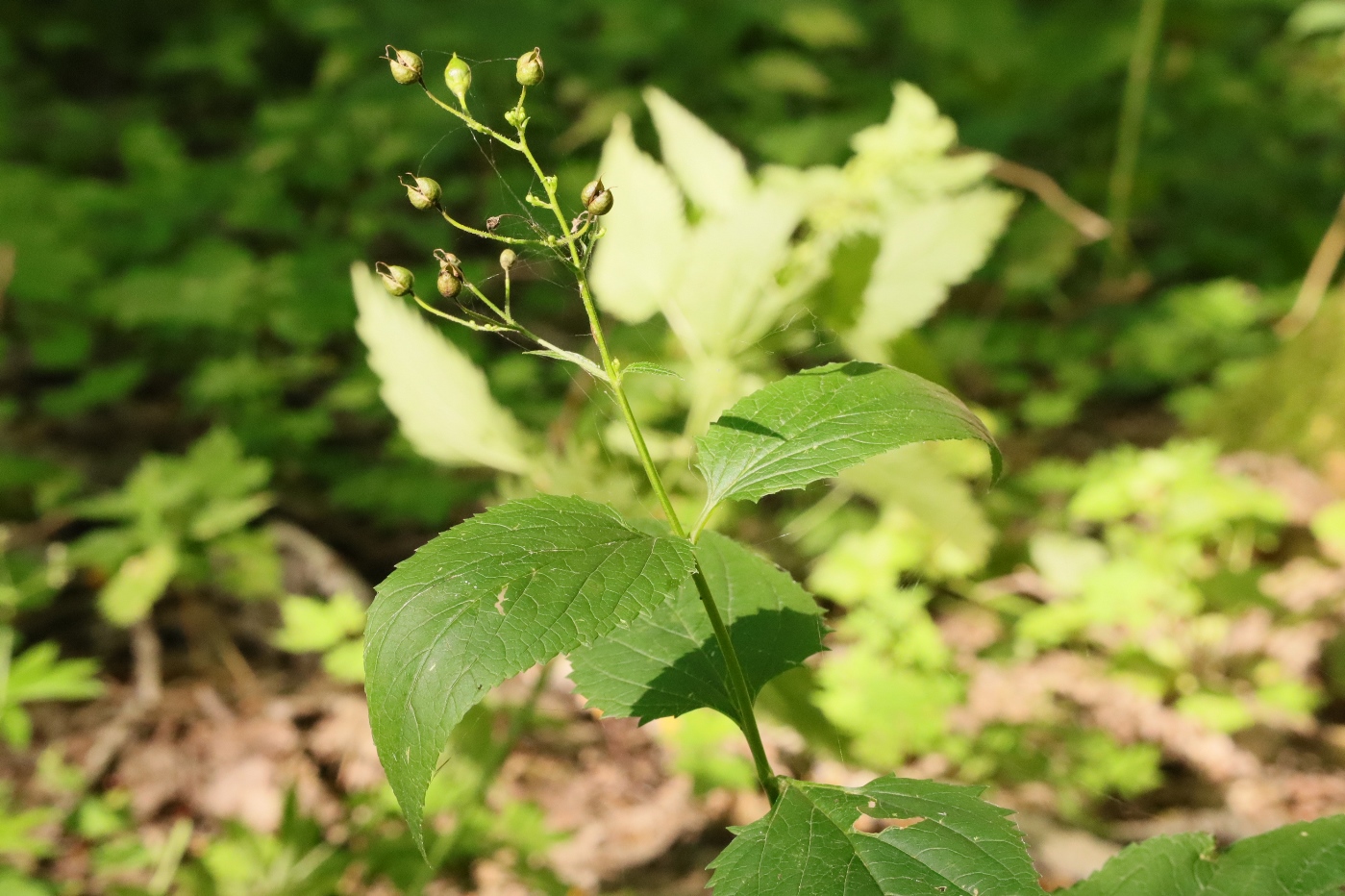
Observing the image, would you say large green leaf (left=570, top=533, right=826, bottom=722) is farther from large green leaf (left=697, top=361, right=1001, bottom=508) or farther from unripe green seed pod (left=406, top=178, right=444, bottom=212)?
unripe green seed pod (left=406, top=178, right=444, bottom=212)

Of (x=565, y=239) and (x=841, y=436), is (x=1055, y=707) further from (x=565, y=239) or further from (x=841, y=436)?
(x=565, y=239)

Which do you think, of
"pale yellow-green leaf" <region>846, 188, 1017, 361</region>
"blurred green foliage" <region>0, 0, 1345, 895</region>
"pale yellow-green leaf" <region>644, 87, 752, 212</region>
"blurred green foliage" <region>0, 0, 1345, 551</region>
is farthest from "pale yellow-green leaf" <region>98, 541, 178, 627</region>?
"pale yellow-green leaf" <region>846, 188, 1017, 361</region>

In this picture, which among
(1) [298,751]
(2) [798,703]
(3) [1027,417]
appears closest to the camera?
(2) [798,703]

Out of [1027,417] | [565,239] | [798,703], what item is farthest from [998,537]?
[565,239]

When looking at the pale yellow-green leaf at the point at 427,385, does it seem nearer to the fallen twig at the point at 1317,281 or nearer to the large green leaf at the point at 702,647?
the large green leaf at the point at 702,647

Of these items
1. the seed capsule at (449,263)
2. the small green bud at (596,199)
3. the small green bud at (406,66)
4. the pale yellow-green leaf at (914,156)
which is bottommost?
the pale yellow-green leaf at (914,156)

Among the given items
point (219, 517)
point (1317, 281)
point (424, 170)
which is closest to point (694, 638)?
point (219, 517)

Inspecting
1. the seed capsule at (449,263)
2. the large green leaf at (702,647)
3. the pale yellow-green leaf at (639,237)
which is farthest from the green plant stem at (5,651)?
the seed capsule at (449,263)
